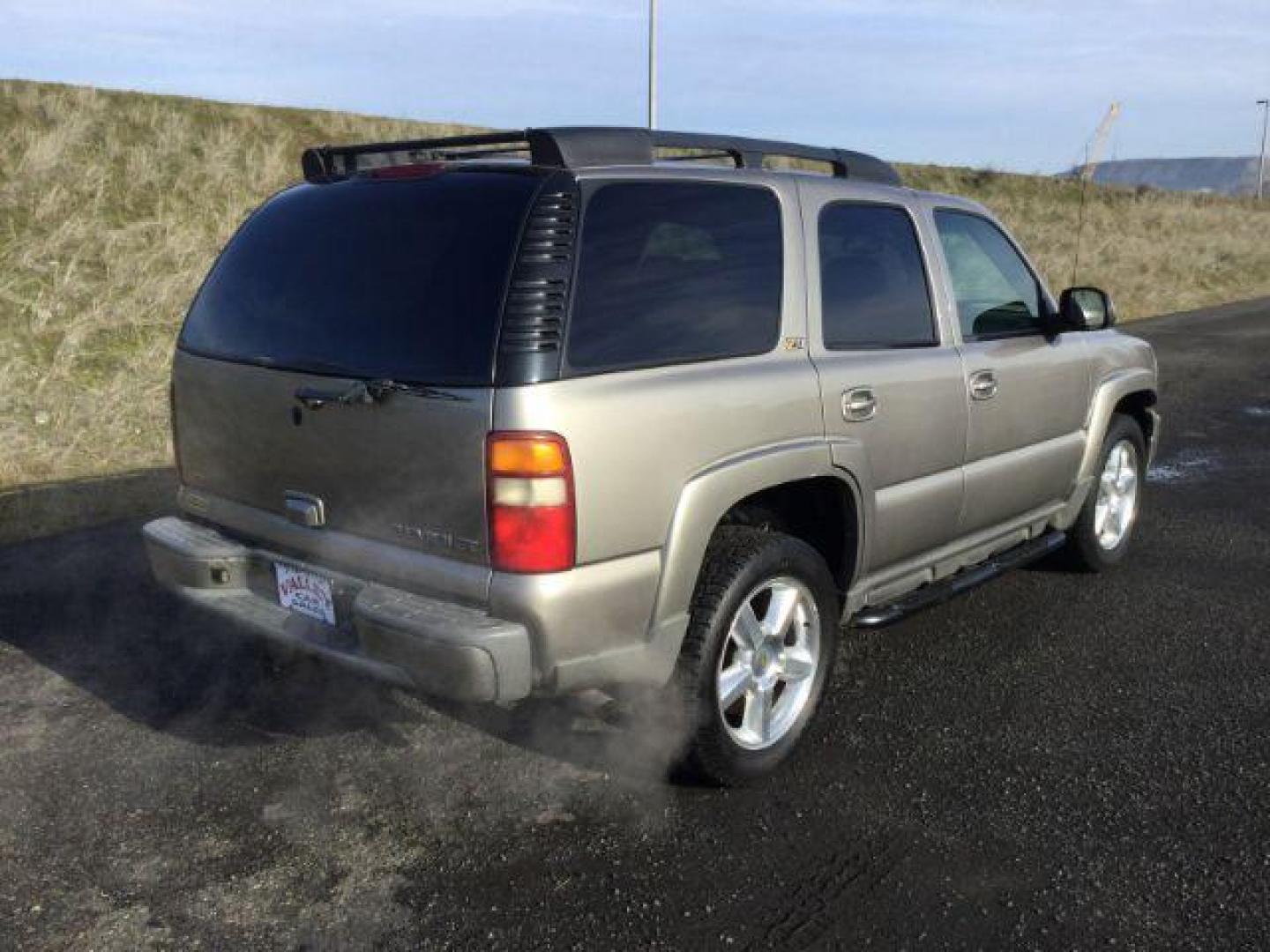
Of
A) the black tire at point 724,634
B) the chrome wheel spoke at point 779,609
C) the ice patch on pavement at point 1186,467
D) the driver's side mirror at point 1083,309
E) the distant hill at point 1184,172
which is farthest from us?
the distant hill at point 1184,172

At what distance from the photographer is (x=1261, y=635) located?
14.6ft

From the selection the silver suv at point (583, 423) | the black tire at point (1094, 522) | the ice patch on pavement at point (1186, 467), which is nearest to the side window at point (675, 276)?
the silver suv at point (583, 423)

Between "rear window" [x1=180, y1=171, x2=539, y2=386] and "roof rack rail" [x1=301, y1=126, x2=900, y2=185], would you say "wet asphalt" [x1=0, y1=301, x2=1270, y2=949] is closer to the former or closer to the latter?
"rear window" [x1=180, y1=171, x2=539, y2=386]

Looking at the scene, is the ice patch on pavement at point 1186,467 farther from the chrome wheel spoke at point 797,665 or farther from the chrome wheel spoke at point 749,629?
the chrome wheel spoke at point 749,629

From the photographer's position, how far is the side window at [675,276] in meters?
2.85

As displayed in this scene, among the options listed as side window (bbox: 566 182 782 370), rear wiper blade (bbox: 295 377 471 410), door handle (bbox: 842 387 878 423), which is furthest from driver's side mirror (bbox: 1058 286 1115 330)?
rear wiper blade (bbox: 295 377 471 410)

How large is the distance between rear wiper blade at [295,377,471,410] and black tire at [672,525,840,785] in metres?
0.92

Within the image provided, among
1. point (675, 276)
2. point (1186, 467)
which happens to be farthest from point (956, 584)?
point (1186, 467)

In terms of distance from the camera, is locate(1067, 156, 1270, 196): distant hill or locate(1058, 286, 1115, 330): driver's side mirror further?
locate(1067, 156, 1270, 196): distant hill

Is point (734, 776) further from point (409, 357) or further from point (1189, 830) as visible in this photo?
point (409, 357)

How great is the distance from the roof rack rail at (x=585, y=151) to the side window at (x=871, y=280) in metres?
A: 0.25

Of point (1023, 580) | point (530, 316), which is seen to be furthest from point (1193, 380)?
point (530, 316)

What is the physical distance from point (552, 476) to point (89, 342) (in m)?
8.08

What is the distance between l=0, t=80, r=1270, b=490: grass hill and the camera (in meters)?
7.68
